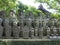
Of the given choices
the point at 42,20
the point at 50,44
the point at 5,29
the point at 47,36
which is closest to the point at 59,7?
the point at 42,20

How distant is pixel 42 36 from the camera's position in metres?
9.69

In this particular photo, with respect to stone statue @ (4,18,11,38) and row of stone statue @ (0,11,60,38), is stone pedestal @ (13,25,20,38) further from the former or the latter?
stone statue @ (4,18,11,38)

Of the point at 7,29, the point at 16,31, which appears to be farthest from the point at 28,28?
the point at 7,29

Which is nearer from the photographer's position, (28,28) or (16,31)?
(28,28)

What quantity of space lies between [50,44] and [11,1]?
5.30 meters

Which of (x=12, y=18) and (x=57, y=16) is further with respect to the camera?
(x=57, y=16)

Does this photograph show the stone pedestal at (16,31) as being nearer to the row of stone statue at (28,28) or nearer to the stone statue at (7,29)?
the row of stone statue at (28,28)

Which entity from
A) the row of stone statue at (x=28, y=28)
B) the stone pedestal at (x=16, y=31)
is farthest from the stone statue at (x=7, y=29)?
the stone pedestal at (x=16, y=31)

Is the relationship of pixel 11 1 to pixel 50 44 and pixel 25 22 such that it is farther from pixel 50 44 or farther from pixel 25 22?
pixel 50 44

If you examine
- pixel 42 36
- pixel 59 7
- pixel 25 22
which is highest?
pixel 59 7

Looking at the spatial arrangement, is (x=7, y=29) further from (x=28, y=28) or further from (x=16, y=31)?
(x=28, y=28)

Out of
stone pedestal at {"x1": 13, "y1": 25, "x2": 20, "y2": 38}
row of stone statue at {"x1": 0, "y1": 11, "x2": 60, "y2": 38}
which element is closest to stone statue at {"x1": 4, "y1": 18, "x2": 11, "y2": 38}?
row of stone statue at {"x1": 0, "y1": 11, "x2": 60, "y2": 38}

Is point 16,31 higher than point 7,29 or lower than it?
lower

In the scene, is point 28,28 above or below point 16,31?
above
